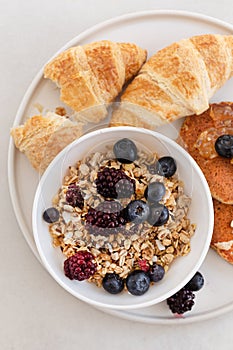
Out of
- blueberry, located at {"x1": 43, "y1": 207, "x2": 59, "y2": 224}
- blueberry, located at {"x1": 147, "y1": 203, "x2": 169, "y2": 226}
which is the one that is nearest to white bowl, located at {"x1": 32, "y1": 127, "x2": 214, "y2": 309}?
blueberry, located at {"x1": 43, "y1": 207, "x2": 59, "y2": 224}

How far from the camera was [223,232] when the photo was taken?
1539 millimetres

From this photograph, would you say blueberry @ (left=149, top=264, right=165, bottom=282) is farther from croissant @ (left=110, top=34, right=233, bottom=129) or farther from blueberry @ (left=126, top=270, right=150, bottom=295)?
croissant @ (left=110, top=34, right=233, bottom=129)

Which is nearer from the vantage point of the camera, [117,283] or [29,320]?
[117,283]

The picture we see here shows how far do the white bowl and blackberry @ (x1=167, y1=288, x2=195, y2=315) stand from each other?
66mm

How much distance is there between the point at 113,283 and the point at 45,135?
18.3 inches

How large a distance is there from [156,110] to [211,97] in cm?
18

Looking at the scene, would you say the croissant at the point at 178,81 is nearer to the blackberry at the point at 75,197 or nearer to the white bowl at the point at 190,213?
the white bowl at the point at 190,213

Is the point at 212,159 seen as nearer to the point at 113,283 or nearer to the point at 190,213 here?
the point at 190,213

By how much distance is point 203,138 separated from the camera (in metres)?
1.55

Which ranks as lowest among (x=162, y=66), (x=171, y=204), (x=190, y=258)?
(x=190, y=258)

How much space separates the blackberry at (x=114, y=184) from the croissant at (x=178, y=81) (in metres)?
0.19

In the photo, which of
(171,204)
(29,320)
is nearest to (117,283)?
(171,204)

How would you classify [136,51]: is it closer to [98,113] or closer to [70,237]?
[98,113]

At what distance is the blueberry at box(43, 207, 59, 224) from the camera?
148 cm
